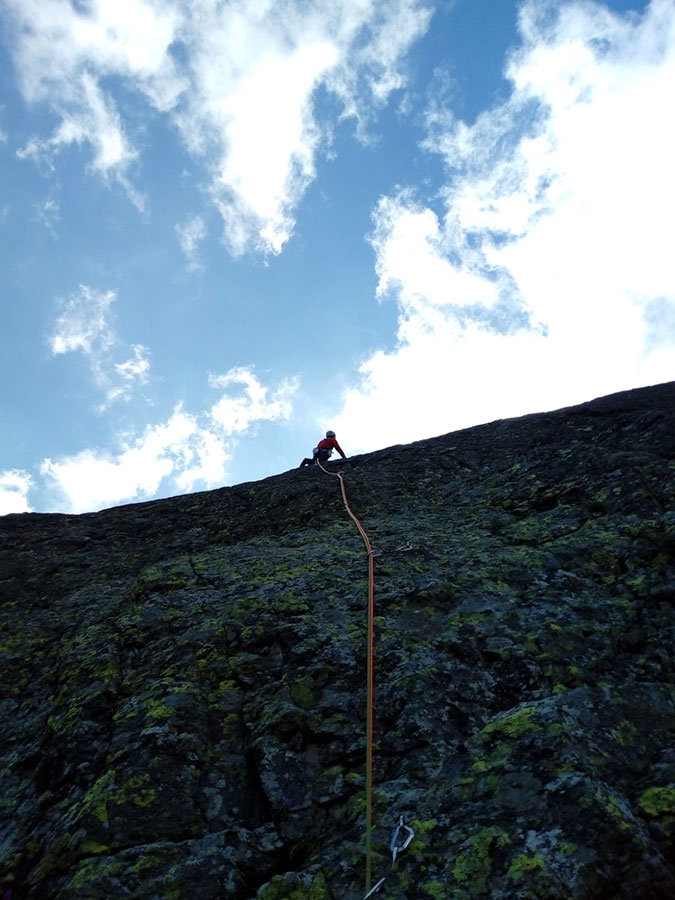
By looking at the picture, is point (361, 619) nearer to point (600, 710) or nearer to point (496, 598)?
point (496, 598)

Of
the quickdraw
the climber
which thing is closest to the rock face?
the quickdraw

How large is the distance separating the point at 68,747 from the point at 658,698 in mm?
5106

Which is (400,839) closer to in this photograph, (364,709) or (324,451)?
(364,709)

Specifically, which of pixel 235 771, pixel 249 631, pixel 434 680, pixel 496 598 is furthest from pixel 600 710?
pixel 249 631

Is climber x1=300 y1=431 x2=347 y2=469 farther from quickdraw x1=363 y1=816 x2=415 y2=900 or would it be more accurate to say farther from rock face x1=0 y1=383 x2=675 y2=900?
quickdraw x1=363 y1=816 x2=415 y2=900

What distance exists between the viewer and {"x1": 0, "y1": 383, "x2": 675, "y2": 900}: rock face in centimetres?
408

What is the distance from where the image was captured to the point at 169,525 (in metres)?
11.8

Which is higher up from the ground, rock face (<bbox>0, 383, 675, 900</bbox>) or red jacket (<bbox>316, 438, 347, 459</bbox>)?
red jacket (<bbox>316, 438, 347, 459</bbox>)

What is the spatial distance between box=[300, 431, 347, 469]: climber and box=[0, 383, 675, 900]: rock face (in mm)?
6279

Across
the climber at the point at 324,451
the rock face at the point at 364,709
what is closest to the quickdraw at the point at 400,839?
the rock face at the point at 364,709

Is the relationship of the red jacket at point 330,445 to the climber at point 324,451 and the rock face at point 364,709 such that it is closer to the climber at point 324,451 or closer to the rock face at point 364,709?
the climber at point 324,451

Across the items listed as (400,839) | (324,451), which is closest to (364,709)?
(400,839)

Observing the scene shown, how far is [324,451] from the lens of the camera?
16297mm

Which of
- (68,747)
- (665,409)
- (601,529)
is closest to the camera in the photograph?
(68,747)
